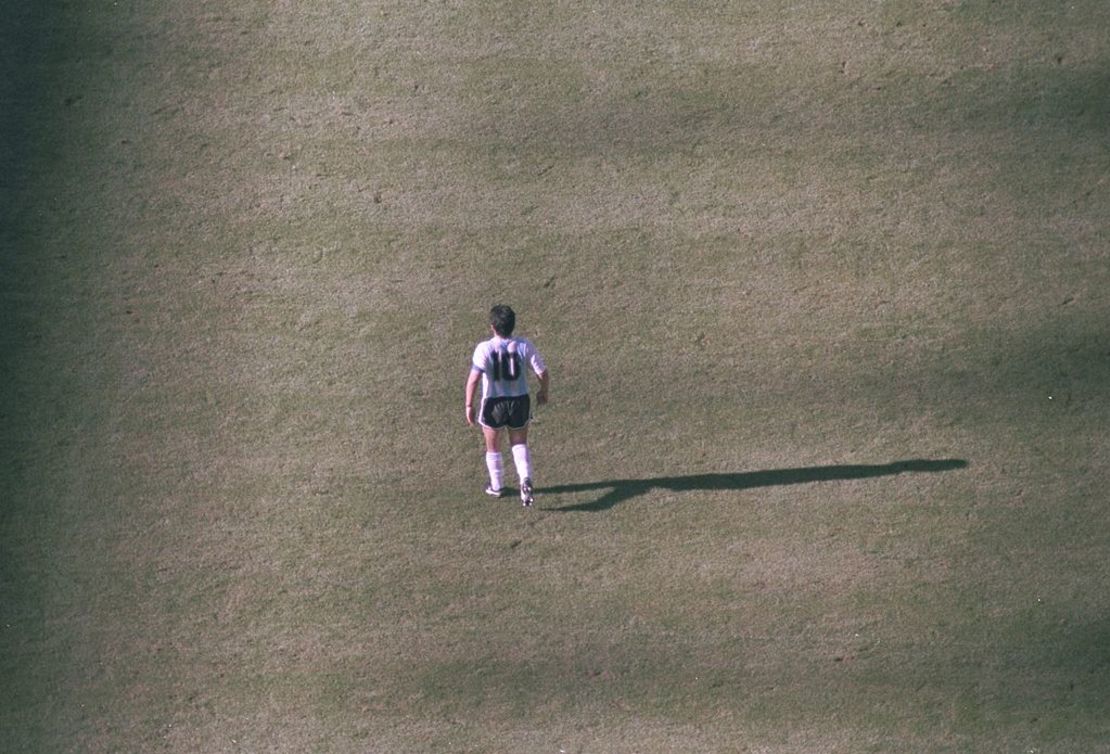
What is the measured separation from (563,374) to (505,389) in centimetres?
107

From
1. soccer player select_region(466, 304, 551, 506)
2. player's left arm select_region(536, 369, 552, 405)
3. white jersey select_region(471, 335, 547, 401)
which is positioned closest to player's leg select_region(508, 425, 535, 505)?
soccer player select_region(466, 304, 551, 506)

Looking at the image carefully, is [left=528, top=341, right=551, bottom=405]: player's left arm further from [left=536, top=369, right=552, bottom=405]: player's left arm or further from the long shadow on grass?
the long shadow on grass

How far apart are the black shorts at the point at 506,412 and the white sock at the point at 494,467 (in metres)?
0.23

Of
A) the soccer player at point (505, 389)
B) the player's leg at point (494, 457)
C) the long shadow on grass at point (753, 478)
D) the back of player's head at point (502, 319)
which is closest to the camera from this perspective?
the back of player's head at point (502, 319)

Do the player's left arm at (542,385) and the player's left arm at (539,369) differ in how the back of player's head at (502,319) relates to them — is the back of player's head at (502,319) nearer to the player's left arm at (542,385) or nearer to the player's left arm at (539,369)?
the player's left arm at (539,369)

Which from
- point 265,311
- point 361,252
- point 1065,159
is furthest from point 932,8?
point 265,311

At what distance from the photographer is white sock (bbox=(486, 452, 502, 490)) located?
9.74m

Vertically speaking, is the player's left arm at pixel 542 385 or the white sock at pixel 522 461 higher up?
the player's left arm at pixel 542 385

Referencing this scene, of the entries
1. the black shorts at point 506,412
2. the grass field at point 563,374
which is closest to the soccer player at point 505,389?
the black shorts at point 506,412

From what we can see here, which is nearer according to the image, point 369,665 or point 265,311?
point 369,665

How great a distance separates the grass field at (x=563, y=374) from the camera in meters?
9.34

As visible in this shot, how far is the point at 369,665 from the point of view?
939 centimetres

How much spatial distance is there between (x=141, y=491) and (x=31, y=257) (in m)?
2.30

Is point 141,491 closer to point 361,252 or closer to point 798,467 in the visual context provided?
point 361,252
